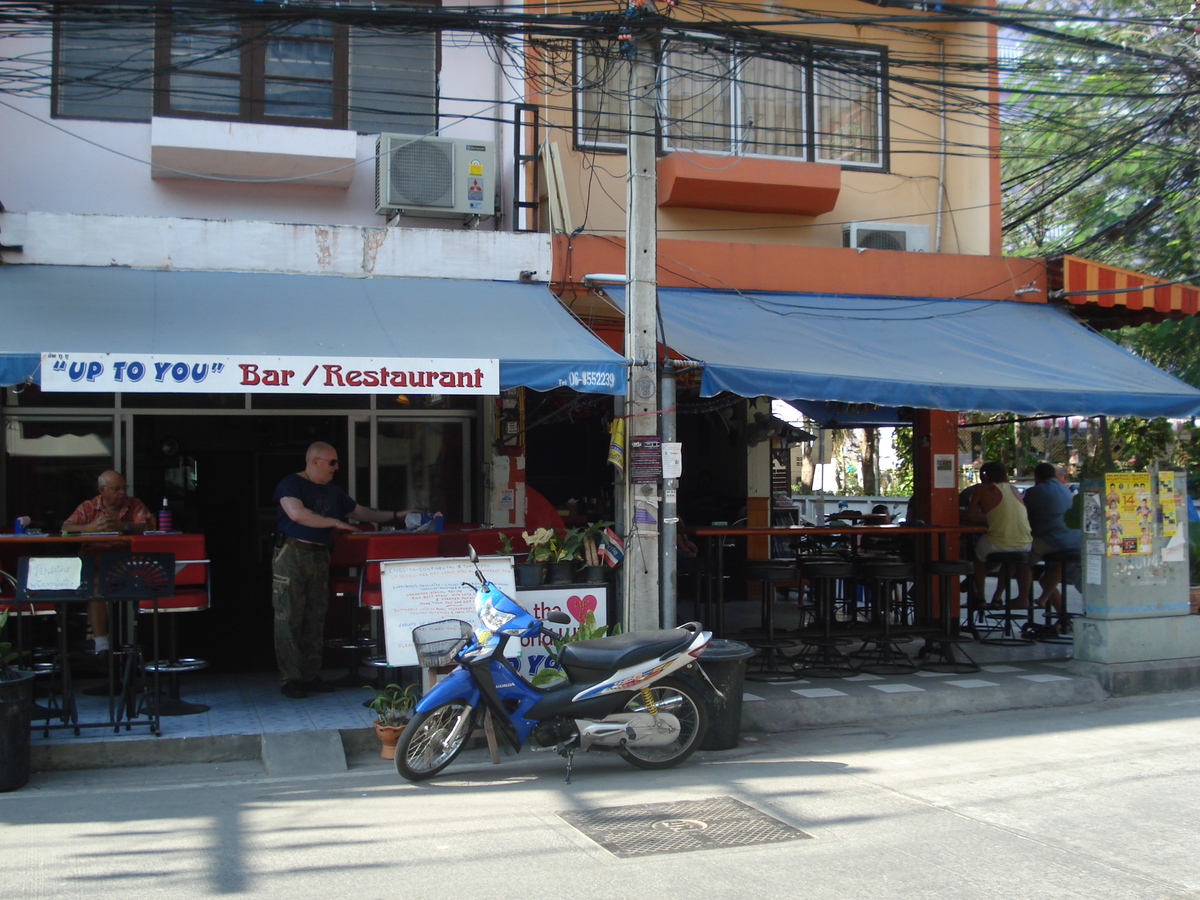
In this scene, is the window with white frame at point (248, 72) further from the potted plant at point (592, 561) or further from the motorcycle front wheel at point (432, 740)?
the motorcycle front wheel at point (432, 740)

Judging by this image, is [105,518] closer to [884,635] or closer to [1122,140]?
[884,635]

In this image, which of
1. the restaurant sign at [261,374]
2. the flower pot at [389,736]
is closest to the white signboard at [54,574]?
the restaurant sign at [261,374]

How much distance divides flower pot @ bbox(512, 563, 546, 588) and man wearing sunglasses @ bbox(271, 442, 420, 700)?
1451 mm

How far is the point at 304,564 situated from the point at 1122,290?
8.12m

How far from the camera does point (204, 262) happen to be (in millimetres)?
8844

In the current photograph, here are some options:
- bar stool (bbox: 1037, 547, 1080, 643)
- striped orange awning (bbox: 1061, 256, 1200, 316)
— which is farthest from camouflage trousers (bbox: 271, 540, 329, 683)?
striped orange awning (bbox: 1061, 256, 1200, 316)

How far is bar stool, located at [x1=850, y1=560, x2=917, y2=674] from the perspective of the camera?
9602mm

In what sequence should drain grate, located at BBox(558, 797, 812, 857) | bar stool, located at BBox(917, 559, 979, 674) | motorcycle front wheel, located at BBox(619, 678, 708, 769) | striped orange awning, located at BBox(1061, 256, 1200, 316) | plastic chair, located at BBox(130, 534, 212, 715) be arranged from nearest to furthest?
drain grate, located at BBox(558, 797, 812, 857) → motorcycle front wheel, located at BBox(619, 678, 708, 769) → plastic chair, located at BBox(130, 534, 212, 715) → bar stool, located at BBox(917, 559, 979, 674) → striped orange awning, located at BBox(1061, 256, 1200, 316)

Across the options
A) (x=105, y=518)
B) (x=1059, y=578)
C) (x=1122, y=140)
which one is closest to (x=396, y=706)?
(x=105, y=518)

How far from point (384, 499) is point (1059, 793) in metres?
6.59

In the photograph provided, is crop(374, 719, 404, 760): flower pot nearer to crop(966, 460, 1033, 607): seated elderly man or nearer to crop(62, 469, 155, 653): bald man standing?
crop(62, 469, 155, 653): bald man standing

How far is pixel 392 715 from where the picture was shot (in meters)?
7.01

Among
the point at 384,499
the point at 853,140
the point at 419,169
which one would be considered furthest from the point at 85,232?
the point at 853,140

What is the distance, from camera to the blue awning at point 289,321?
284 inches
